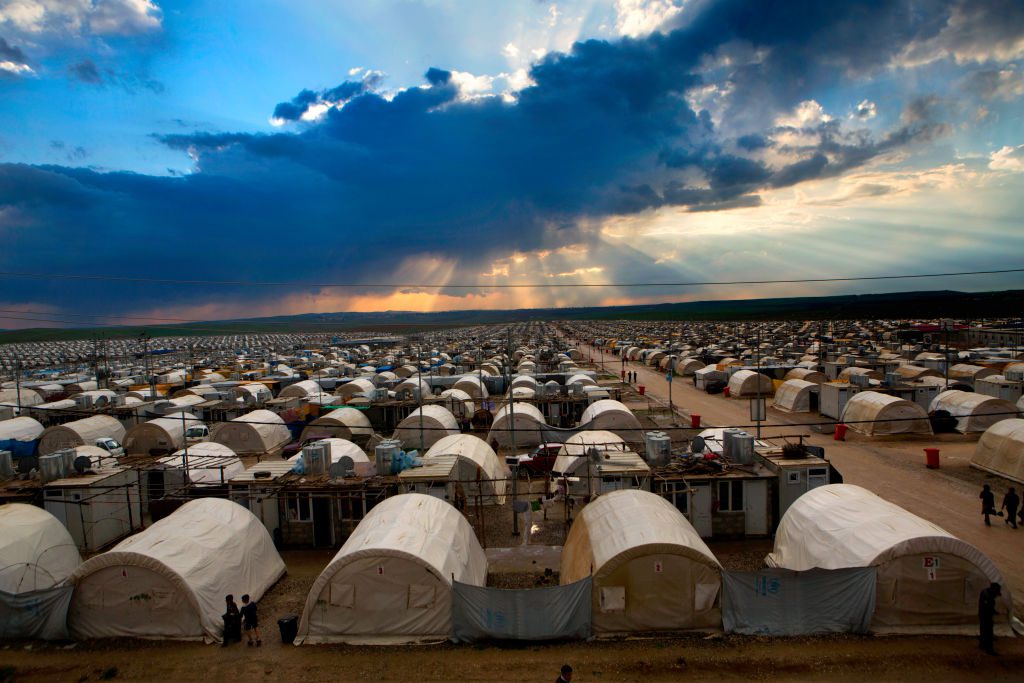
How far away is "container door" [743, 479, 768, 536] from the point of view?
17.0 metres

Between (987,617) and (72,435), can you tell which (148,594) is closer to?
(987,617)

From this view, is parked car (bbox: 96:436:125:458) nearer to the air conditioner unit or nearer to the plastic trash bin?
the air conditioner unit

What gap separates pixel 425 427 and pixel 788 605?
18.6 meters

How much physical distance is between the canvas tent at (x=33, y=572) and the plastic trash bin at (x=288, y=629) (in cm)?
470

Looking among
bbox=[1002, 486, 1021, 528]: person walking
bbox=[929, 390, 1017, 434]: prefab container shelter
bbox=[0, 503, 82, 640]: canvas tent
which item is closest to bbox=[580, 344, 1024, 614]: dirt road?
bbox=[1002, 486, 1021, 528]: person walking

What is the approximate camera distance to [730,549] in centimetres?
1642

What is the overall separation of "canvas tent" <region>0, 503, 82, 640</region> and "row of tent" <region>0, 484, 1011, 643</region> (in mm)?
43

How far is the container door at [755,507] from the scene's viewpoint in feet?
55.8

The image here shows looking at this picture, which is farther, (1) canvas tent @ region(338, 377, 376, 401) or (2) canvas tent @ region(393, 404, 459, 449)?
(1) canvas tent @ region(338, 377, 376, 401)

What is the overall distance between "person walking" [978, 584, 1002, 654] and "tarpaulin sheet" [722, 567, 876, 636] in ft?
Answer: 6.11

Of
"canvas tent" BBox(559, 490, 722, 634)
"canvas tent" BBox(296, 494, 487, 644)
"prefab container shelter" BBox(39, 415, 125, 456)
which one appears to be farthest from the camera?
"prefab container shelter" BBox(39, 415, 125, 456)

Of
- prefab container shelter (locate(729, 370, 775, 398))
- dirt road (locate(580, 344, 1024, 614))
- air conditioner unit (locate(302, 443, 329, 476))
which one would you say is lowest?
dirt road (locate(580, 344, 1024, 614))

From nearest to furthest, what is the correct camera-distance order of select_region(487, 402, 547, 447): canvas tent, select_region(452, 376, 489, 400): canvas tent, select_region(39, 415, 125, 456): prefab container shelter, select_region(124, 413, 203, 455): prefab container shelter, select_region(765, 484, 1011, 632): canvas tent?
select_region(765, 484, 1011, 632): canvas tent
select_region(124, 413, 203, 455): prefab container shelter
select_region(39, 415, 125, 456): prefab container shelter
select_region(487, 402, 547, 447): canvas tent
select_region(452, 376, 489, 400): canvas tent

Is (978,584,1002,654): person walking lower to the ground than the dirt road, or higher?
higher
